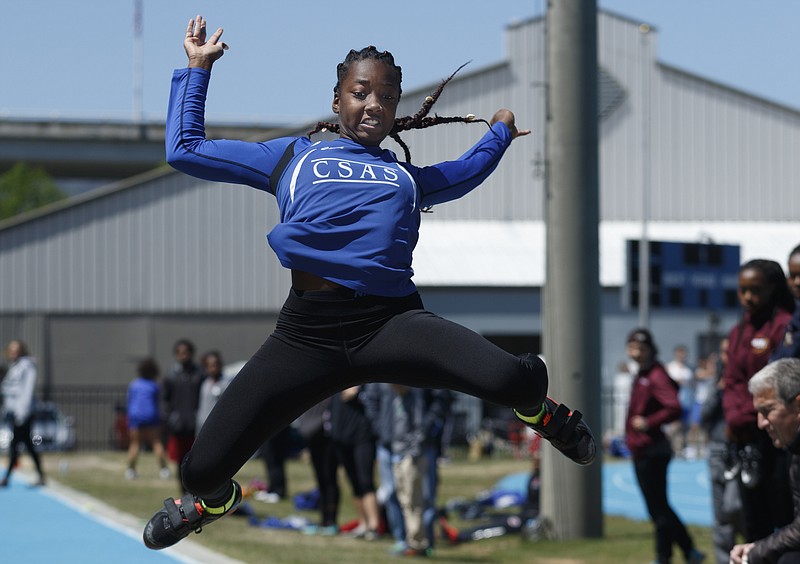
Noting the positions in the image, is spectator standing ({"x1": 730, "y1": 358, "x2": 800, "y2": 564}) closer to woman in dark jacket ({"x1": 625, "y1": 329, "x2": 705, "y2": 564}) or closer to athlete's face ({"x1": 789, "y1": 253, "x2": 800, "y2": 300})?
athlete's face ({"x1": 789, "y1": 253, "x2": 800, "y2": 300})

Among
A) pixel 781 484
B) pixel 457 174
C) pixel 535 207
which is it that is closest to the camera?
pixel 457 174

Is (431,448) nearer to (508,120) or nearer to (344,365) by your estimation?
(508,120)

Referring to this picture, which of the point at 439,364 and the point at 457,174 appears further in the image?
the point at 457,174

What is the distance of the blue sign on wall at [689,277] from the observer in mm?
25406

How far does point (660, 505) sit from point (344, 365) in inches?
263

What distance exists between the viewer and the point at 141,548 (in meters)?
13.1

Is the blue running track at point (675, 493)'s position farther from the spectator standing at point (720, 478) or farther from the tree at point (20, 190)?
the tree at point (20, 190)

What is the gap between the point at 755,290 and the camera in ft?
29.4

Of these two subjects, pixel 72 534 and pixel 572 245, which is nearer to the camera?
pixel 572 245

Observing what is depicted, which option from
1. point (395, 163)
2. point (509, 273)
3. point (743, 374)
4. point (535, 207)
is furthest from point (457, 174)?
point (535, 207)

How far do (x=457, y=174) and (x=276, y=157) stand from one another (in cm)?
78

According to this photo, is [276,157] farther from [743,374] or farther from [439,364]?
[743,374]

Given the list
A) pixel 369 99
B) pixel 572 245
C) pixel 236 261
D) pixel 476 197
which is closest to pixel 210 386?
pixel 572 245

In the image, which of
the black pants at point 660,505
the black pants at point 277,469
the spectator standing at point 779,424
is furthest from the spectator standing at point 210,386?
the spectator standing at point 779,424
